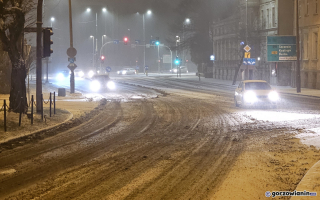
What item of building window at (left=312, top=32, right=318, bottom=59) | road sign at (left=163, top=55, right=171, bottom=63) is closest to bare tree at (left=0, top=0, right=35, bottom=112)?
building window at (left=312, top=32, right=318, bottom=59)

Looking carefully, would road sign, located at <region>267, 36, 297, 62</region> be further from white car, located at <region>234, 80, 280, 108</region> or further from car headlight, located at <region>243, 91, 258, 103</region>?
car headlight, located at <region>243, 91, 258, 103</region>

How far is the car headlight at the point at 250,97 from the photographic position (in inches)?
864

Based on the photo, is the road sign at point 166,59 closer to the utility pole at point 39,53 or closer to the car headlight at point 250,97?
the car headlight at point 250,97

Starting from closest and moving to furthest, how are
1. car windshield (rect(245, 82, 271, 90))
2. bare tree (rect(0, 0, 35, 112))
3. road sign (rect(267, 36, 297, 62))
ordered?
bare tree (rect(0, 0, 35, 112))
car windshield (rect(245, 82, 271, 90))
road sign (rect(267, 36, 297, 62))

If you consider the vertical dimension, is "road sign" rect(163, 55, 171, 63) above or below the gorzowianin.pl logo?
above

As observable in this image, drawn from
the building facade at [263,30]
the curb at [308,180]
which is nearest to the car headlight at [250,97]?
the curb at [308,180]

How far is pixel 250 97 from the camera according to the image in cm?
2203

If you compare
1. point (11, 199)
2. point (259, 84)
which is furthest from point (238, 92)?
point (11, 199)

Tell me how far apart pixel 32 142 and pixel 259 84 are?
1445 centimetres

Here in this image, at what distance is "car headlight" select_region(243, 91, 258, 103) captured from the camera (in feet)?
72.0

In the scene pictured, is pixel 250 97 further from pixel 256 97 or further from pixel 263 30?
pixel 263 30

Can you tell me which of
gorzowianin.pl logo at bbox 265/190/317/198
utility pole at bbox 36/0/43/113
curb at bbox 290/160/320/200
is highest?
utility pole at bbox 36/0/43/113

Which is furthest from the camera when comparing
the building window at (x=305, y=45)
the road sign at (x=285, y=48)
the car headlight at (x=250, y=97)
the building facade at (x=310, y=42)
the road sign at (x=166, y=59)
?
the road sign at (x=166, y=59)

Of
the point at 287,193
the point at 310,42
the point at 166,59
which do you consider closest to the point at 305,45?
the point at 310,42
